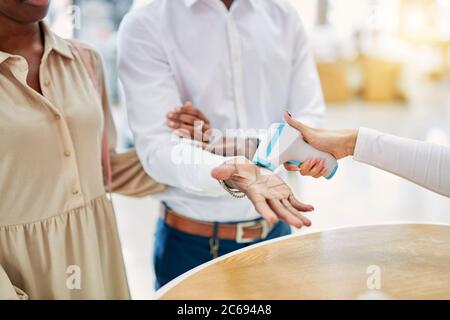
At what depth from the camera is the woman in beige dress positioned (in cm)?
95

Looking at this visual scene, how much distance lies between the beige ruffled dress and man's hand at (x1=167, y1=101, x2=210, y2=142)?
18 centimetres

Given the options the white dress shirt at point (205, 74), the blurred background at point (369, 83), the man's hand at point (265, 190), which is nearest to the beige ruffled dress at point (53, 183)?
the white dress shirt at point (205, 74)

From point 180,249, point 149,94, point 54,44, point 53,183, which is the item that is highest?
point 54,44

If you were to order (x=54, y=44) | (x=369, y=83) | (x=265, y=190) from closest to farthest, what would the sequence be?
(x=265, y=190)
(x=54, y=44)
(x=369, y=83)

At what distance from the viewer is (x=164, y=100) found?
1210 mm

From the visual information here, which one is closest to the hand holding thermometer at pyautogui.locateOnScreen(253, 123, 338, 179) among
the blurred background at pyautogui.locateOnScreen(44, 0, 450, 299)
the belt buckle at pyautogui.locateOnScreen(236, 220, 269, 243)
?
the belt buckle at pyautogui.locateOnScreen(236, 220, 269, 243)

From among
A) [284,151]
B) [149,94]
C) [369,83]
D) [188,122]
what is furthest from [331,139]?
[369,83]

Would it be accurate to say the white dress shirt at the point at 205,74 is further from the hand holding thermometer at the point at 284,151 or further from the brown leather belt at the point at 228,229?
the hand holding thermometer at the point at 284,151

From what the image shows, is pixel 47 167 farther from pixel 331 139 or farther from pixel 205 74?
pixel 331 139

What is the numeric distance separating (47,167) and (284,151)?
46 cm

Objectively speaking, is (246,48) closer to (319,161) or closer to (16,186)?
(319,161)

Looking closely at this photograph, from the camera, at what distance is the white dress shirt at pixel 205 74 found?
3.95 ft

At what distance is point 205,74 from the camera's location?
1.25 m

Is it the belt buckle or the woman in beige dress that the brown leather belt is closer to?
the belt buckle
